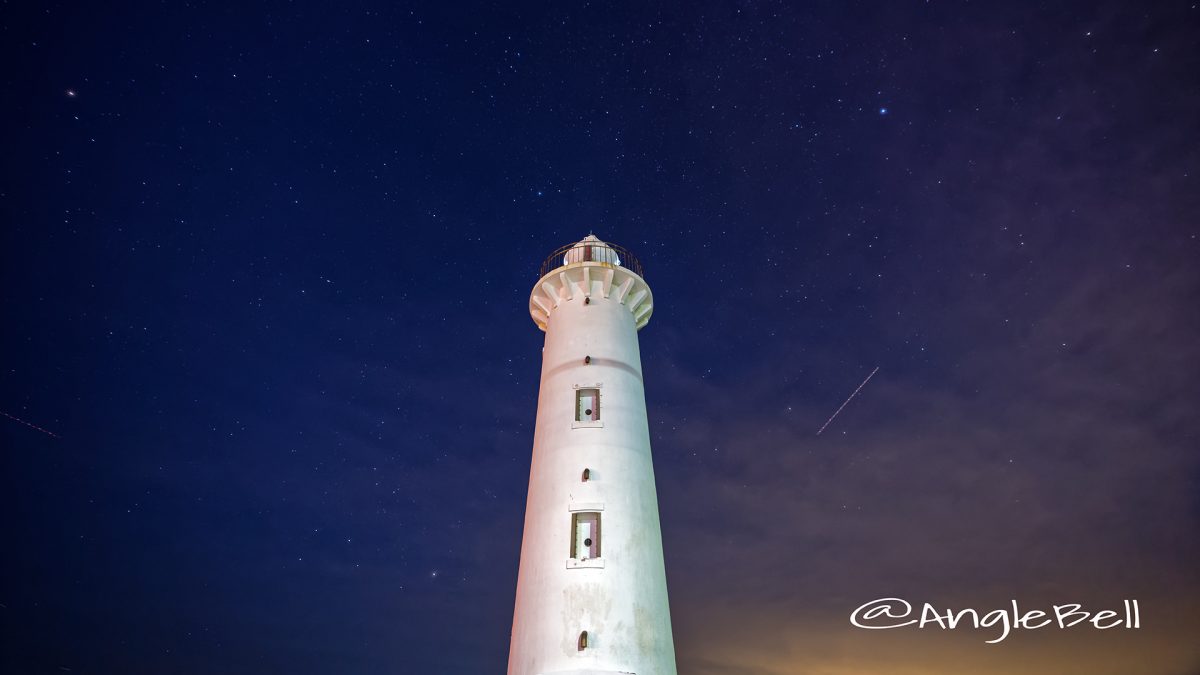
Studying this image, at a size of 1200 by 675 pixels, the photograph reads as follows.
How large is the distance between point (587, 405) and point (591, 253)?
18.8 feet

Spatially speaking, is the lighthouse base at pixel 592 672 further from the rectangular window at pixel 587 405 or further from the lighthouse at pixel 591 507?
the rectangular window at pixel 587 405

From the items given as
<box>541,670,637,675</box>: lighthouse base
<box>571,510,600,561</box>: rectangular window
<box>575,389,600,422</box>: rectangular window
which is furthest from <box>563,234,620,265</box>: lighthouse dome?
<box>541,670,637,675</box>: lighthouse base

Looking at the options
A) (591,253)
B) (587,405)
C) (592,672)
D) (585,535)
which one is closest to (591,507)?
(585,535)

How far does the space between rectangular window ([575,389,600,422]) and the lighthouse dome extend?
4.95m

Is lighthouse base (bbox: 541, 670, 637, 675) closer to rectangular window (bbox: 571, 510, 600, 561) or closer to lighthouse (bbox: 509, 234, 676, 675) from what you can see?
lighthouse (bbox: 509, 234, 676, 675)

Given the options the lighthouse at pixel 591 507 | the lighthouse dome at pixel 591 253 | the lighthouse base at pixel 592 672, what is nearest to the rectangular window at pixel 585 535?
the lighthouse at pixel 591 507

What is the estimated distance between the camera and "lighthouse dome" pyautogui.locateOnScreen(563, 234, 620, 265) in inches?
840

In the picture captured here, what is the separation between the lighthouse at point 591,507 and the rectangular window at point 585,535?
0.11 ft

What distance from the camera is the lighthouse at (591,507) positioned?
14812 mm

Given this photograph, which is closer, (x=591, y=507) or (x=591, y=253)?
(x=591, y=507)

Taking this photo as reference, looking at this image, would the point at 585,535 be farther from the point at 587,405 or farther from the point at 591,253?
the point at 591,253

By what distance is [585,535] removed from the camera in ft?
54.2

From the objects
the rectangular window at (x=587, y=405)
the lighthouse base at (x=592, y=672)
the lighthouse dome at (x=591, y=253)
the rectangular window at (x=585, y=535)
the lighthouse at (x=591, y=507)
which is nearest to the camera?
the lighthouse base at (x=592, y=672)

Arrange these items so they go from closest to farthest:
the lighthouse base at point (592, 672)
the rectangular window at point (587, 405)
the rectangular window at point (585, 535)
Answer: the lighthouse base at point (592, 672)
the rectangular window at point (585, 535)
the rectangular window at point (587, 405)
